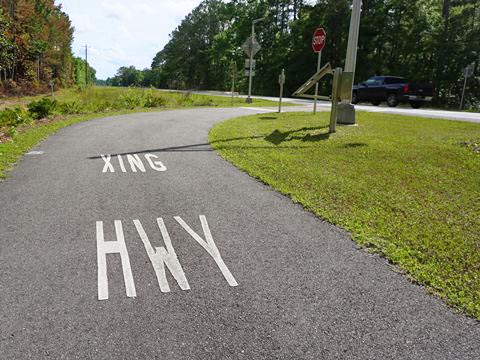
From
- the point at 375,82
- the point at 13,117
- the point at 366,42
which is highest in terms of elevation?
the point at 366,42

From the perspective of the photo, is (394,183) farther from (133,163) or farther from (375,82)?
(375,82)

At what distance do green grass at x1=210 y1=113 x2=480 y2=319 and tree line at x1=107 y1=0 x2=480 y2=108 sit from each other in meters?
21.6

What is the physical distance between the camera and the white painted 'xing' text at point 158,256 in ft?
10.3

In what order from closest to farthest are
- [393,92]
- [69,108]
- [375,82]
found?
[69,108] < [393,92] < [375,82]

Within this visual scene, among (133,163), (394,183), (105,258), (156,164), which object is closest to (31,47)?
(133,163)

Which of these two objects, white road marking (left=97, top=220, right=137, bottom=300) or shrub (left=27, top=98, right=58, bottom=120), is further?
shrub (left=27, top=98, right=58, bottom=120)

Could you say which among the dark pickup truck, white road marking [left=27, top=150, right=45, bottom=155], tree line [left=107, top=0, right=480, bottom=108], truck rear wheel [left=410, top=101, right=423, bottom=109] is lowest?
white road marking [left=27, top=150, right=45, bottom=155]

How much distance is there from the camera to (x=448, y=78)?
29.9 metres

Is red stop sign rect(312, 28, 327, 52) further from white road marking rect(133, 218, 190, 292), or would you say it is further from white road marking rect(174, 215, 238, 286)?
white road marking rect(133, 218, 190, 292)

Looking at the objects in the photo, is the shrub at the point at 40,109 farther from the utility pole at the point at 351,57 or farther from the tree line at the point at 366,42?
the tree line at the point at 366,42

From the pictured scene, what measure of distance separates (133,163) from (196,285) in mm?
4693

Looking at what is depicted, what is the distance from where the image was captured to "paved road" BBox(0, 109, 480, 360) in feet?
8.07

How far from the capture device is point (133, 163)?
24.1 feet

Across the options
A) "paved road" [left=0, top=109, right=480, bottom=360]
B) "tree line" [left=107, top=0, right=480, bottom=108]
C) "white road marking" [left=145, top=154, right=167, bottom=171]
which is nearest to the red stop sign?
"white road marking" [left=145, top=154, right=167, bottom=171]
